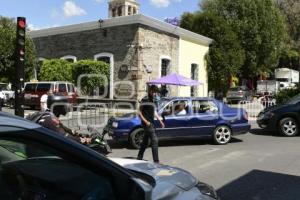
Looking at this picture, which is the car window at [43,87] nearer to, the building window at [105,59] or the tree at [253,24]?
the building window at [105,59]

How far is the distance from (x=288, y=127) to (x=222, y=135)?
2.92m

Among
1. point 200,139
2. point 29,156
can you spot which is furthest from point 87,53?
point 29,156

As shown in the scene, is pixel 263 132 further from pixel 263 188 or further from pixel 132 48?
→ pixel 132 48

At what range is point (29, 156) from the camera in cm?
293

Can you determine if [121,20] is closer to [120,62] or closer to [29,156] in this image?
[120,62]

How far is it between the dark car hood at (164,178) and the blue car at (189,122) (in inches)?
349

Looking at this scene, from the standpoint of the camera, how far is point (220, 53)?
3259 cm

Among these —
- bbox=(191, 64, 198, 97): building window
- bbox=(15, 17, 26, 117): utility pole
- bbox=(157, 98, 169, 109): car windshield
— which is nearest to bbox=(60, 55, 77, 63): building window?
bbox=(191, 64, 198, 97): building window

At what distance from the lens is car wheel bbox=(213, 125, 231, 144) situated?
526 inches

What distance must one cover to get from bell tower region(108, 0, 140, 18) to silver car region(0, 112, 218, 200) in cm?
8585

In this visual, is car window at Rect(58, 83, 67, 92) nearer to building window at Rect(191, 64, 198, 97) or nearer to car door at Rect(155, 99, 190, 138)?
building window at Rect(191, 64, 198, 97)

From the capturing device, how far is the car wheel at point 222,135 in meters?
13.4

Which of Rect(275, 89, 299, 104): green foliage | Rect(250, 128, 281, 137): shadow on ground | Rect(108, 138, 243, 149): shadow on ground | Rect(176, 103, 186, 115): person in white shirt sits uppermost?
Rect(275, 89, 299, 104): green foliage

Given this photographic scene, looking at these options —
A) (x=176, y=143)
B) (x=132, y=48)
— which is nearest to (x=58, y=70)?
(x=132, y=48)
